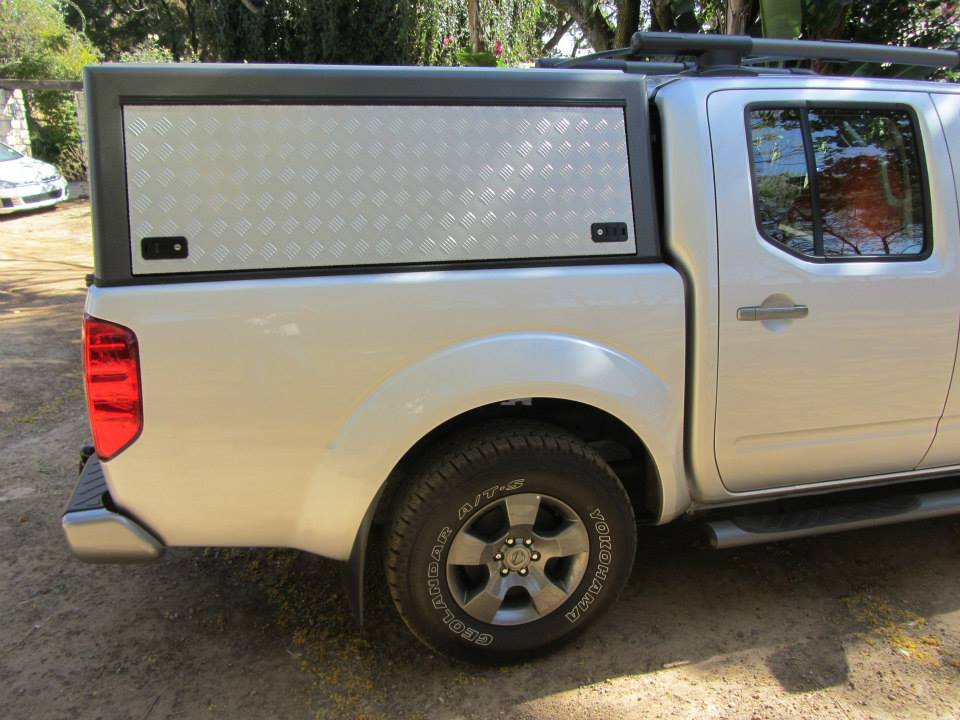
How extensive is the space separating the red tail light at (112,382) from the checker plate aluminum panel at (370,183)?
210 millimetres

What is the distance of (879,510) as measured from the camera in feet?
10.2

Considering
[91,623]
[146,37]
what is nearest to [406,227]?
[91,623]

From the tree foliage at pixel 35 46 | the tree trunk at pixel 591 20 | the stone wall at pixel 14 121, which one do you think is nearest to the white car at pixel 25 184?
the stone wall at pixel 14 121

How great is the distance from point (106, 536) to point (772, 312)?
226 cm

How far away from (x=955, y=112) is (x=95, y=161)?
9.93ft

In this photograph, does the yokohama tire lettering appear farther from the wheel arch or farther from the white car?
the white car

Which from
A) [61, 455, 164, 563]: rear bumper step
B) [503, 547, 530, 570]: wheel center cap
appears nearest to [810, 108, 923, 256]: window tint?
[503, 547, 530, 570]: wheel center cap

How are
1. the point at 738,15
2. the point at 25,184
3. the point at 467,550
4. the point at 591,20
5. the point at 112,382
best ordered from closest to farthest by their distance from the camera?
the point at 112,382 → the point at 467,550 → the point at 738,15 → the point at 591,20 → the point at 25,184

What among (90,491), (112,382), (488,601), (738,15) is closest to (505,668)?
(488,601)

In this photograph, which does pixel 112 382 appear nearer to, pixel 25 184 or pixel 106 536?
pixel 106 536

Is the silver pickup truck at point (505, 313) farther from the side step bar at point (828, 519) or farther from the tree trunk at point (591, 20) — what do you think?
the tree trunk at point (591, 20)

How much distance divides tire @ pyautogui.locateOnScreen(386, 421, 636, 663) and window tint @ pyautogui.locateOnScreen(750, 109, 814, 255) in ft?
3.44

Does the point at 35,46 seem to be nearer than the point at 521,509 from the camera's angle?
No

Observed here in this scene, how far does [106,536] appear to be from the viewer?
238 centimetres
